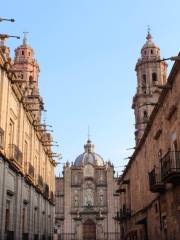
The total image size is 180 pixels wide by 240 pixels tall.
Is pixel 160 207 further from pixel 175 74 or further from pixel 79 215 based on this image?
pixel 79 215

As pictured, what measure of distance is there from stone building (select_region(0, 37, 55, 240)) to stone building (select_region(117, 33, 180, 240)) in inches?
260

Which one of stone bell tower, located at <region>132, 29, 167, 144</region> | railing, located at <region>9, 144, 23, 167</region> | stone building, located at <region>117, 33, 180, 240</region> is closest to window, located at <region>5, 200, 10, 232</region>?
railing, located at <region>9, 144, 23, 167</region>

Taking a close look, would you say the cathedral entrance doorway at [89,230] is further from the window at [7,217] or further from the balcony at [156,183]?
the balcony at [156,183]

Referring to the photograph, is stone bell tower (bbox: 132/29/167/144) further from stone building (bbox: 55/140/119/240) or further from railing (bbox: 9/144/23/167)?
railing (bbox: 9/144/23/167)

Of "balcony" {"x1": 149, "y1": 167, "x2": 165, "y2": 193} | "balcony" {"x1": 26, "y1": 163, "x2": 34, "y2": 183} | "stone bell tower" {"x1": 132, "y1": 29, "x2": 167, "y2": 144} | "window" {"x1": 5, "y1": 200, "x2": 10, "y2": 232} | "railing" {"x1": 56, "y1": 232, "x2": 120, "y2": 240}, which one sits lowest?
"railing" {"x1": 56, "y1": 232, "x2": 120, "y2": 240}

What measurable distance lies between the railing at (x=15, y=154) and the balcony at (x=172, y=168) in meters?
7.36

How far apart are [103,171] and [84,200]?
17.8 ft

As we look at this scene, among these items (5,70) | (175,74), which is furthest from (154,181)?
(5,70)

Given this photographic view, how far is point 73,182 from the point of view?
63406 millimetres

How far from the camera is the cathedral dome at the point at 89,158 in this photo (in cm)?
6638

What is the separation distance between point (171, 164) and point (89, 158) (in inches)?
2051

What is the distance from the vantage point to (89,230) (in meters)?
61.0

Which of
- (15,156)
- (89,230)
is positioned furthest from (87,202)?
(15,156)

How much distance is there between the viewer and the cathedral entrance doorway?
60562 mm
